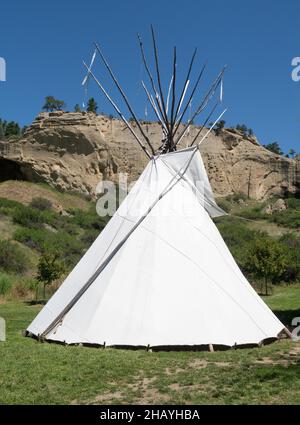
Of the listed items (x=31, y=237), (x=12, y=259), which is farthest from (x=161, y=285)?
(x=31, y=237)

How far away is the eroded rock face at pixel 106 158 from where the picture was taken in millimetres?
36531

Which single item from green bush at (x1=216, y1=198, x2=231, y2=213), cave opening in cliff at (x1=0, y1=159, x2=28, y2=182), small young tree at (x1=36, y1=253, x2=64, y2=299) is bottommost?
small young tree at (x1=36, y1=253, x2=64, y2=299)

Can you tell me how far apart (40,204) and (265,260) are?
1752cm

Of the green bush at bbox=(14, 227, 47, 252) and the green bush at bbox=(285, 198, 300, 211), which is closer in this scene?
the green bush at bbox=(14, 227, 47, 252)

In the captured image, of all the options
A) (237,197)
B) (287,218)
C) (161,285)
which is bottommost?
(161,285)

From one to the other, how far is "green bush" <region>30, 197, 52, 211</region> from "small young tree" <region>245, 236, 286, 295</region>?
54.5ft

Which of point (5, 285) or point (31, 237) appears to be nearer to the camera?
point (5, 285)

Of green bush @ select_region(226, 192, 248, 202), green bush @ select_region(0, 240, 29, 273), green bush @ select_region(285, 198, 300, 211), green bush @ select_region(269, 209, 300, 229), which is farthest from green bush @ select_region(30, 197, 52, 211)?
green bush @ select_region(285, 198, 300, 211)

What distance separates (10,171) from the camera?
116 feet

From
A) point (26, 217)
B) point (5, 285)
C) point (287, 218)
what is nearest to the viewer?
point (5, 285)

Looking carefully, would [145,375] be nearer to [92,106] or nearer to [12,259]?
[12,259]

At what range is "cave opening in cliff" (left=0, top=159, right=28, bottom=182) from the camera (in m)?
34.7

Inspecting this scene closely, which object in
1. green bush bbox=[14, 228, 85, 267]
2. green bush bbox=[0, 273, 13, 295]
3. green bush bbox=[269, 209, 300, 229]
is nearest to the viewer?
green bush bbox=[0, 273, 13, 295]

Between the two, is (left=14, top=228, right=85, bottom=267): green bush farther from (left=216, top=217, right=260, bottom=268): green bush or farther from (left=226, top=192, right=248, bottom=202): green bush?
(left=226, top=192, right=248, bottom=202): green bush
